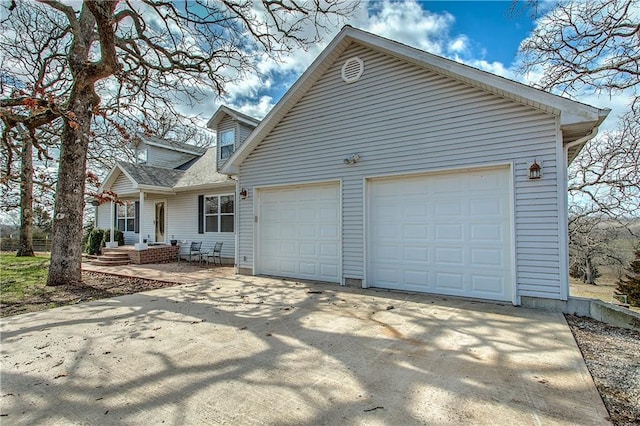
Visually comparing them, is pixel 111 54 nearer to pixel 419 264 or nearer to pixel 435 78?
pixel 435 78

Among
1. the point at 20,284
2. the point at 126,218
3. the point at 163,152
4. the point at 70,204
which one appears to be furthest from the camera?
the point at 163,152

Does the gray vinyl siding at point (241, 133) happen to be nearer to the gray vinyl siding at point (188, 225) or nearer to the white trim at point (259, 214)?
the gray vinyl siding at point (188, 225)

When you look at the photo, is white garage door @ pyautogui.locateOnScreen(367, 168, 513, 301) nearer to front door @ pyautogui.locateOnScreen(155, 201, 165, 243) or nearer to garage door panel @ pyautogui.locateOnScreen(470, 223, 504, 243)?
garage door panel @ pyautogui.locateOnScreen(470, 223, 504, 243)

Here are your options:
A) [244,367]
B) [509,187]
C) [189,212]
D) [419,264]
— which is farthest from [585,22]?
[189,212]

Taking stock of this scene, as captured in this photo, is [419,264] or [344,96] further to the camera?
[344,96]

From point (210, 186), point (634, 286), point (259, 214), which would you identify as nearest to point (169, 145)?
point (210, 186)

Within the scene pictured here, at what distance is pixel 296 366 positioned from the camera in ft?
10.6

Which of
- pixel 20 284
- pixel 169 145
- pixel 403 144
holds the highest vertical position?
pixel 169 145

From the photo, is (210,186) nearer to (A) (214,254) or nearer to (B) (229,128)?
(B) (229,128)

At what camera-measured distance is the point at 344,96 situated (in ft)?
24.5

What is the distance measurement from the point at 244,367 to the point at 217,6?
28.4 feet

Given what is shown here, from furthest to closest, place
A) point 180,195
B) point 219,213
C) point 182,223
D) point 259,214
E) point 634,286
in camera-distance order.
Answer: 1. point 634,286
2. point 180,195
3. point 182,223
4. point 219,213
5. point 259,214

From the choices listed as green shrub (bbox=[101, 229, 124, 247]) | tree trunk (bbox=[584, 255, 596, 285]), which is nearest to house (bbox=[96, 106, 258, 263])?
green shrub (bbox=[101, 229, 124, 247])

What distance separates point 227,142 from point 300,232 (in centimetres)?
580
